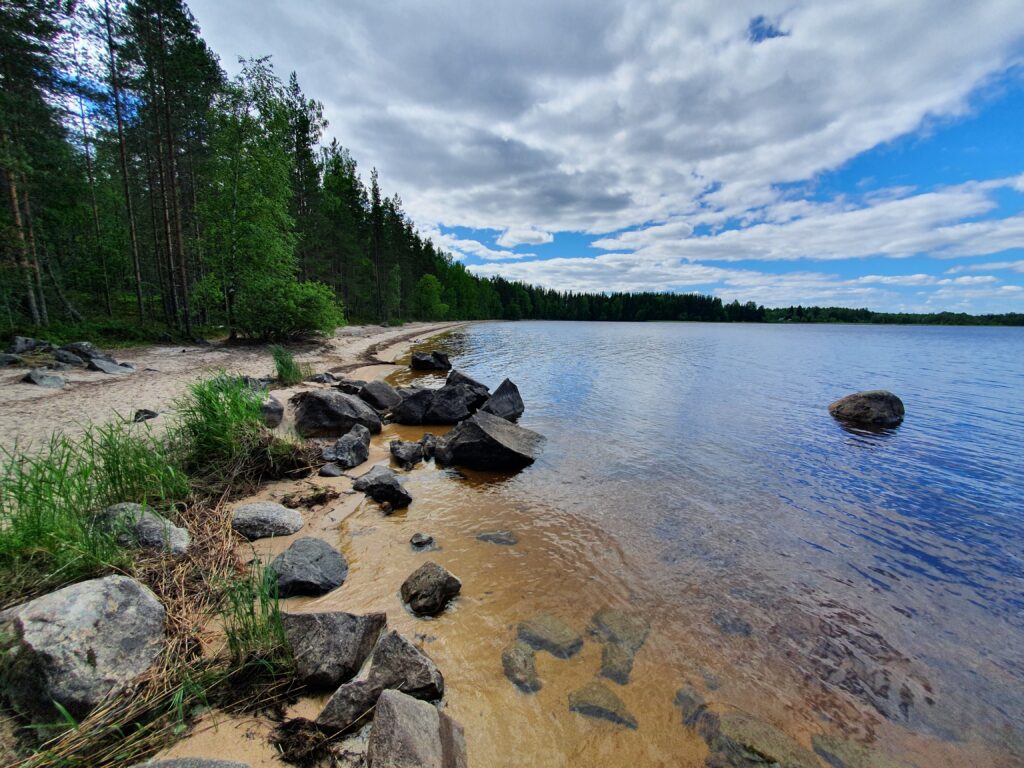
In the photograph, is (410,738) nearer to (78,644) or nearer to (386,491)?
(78,644)

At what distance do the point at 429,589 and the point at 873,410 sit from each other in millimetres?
18953

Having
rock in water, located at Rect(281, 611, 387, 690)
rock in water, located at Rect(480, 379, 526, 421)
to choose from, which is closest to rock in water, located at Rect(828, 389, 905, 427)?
rock in water, located at Rect(480, 379, 526, 421)

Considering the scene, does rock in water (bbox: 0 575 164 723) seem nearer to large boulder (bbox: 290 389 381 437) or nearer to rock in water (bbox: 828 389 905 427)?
large boulder (bbox: 290 389 381 437)

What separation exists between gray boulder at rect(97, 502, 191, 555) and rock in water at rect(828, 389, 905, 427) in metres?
21.0

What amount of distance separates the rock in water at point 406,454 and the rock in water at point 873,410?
56.3 feet

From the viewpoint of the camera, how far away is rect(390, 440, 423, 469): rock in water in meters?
9.83

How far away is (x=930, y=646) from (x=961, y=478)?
8.73 meters

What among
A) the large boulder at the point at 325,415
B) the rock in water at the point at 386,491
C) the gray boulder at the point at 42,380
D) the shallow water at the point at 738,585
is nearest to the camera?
the shallow water at the point at 738,585

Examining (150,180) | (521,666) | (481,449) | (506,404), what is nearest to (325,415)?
(481,449)

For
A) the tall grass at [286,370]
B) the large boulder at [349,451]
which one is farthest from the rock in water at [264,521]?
the tall grass at [286,370]

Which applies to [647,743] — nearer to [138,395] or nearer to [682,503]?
[682,503]

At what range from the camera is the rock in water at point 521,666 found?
399 cm

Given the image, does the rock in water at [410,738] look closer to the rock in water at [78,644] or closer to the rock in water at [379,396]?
the rock in water at [78,644]

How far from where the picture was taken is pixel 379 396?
15.0 meters
